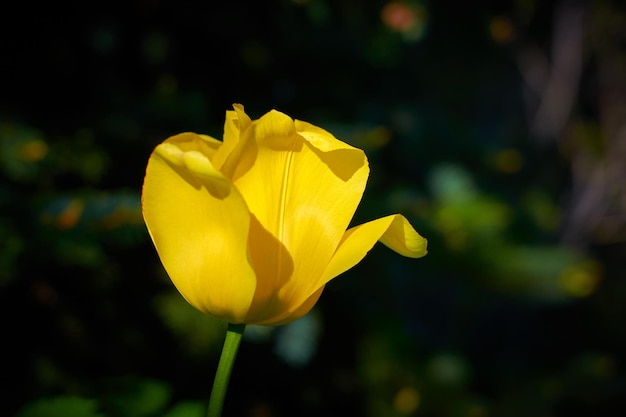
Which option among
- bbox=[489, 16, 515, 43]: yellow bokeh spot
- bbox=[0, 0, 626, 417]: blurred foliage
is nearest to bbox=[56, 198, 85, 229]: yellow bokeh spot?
bbox=[0, 0, 626, 417]: blurred foliage

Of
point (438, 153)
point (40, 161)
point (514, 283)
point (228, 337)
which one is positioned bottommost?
point (228, 337)

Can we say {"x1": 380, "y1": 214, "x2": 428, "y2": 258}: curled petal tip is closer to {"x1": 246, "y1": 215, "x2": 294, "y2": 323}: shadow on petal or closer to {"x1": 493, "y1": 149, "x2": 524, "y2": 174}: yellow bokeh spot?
{"x1": 246, "y1": 215, "x2": 294, "y2": 323}: shadow on petal

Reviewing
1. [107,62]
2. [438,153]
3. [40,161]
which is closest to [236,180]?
[40,161]

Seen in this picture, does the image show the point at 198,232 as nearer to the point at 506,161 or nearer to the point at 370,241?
the point at 370,241

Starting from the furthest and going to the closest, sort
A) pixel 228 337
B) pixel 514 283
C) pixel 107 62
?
1. pixel 514 283
2. pixel 107 62
3. pixel 228 337

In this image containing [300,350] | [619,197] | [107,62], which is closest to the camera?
[300,350]

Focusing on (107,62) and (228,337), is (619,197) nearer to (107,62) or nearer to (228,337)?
(107,62)

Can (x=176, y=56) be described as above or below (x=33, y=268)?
above

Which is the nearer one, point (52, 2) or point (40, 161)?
point (40, 161)
